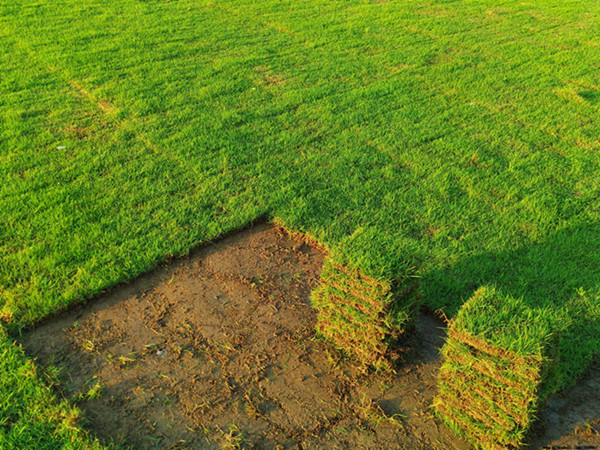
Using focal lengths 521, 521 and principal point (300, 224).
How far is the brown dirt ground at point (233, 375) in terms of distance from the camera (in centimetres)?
342

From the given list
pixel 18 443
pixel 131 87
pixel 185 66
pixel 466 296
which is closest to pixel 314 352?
pixel 466 296

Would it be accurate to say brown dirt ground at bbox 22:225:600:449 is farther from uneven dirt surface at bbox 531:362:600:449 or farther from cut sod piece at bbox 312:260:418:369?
cut sod piece at bbox 312:260:418:369

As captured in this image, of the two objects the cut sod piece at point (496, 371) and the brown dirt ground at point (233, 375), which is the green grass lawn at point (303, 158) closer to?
the cut sod piece at point (496, 371)

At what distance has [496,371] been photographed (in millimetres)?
3127

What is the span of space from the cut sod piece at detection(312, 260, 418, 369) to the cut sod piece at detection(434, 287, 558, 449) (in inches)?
17.8

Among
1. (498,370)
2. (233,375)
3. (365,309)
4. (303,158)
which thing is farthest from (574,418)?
(303,158)

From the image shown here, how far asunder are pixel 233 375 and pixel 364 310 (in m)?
1.07

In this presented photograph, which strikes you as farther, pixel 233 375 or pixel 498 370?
pixel 233 375

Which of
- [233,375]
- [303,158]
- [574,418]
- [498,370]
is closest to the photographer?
[498,370]

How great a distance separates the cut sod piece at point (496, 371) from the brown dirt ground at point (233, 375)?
0.27m

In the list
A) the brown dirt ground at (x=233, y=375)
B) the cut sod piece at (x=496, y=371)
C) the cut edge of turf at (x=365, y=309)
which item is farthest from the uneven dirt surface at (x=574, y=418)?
the cut edge of turf at (x=365, y=309)

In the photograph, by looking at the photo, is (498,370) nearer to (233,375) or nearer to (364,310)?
(364,310)

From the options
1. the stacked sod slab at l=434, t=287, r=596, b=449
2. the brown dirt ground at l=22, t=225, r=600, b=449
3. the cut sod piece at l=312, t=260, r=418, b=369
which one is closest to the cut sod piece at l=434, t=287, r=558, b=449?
the stacked sod slab at l=434, t=287, r=596, b=449

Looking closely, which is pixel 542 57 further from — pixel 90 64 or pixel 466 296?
pixel 90 64
